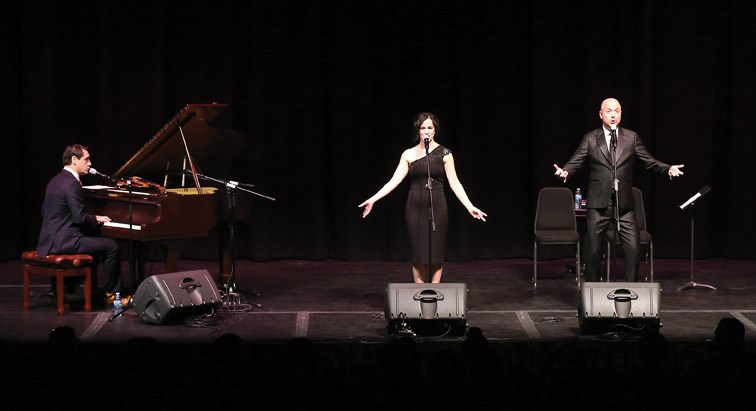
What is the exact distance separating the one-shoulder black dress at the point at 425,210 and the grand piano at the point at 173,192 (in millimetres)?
1500

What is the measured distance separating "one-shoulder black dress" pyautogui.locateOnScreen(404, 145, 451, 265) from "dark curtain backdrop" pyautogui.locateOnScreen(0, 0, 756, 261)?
10.0 ft

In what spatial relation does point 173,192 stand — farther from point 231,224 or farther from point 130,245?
point 130,245

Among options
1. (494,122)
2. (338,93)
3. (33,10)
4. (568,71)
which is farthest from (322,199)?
(33,10)

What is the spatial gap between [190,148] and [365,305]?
1.87 m

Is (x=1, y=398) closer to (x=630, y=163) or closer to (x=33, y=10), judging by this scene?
(x=630, y=163)

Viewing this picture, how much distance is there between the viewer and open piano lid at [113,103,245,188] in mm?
7766

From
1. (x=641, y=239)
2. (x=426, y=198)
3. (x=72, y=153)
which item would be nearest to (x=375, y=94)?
(x=641, y=239)

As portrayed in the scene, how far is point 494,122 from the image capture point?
1035cm

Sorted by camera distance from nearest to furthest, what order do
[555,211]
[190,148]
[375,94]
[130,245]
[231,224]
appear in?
[130,245]
[231,224]
[190,148]
[555,211]
[375,94]

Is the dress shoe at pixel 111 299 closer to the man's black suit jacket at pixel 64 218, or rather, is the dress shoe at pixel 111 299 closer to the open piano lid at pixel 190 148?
the man's black suit jacket at pixel 64 218

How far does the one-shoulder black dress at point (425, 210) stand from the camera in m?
7.25

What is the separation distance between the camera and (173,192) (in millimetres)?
8125

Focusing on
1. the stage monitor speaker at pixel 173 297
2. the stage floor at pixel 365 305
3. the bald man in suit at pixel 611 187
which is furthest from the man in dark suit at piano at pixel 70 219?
the bald man in suit at pixel 611 187

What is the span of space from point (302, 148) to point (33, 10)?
303 centimetres
